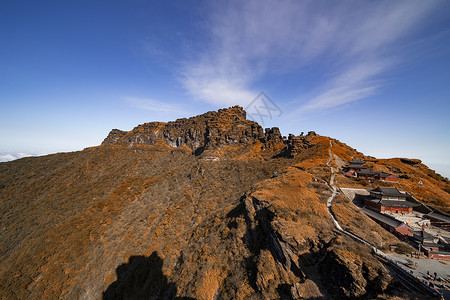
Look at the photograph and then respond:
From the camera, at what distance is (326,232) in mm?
23172

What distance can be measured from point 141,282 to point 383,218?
4532cm

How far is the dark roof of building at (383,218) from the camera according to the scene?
24938mm

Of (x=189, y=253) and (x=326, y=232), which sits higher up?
(x=326, y=232)

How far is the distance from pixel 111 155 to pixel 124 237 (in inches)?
2479

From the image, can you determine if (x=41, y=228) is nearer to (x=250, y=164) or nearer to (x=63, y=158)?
(x=63, y=158)

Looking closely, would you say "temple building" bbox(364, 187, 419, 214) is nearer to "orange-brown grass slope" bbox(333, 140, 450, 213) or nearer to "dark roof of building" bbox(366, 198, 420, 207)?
"dark roof of building" bbox(366, 198, 420, 207)

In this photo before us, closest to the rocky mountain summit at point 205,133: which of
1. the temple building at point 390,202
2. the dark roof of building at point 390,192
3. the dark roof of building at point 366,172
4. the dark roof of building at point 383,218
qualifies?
the dark roof of building at point 366,172

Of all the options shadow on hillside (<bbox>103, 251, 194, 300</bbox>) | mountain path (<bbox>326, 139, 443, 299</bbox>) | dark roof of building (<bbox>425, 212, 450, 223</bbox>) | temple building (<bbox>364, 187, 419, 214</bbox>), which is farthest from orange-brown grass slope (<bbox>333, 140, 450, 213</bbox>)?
shadow on hillside (<bbox>103, 251, 194, 300</bbox>)

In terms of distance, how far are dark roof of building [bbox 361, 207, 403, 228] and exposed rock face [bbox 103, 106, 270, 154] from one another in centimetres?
6227

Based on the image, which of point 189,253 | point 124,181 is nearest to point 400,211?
point 189,253


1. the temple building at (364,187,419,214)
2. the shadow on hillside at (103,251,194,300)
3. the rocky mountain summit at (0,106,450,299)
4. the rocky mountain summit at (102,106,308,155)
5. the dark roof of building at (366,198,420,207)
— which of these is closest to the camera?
the rocky mountain summit at (0,106,450,299)

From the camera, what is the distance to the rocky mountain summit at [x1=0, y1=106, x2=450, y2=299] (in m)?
20.3

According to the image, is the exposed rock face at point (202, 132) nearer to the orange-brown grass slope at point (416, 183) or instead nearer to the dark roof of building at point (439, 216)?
the orange-brown grass slope at point (416, 183)

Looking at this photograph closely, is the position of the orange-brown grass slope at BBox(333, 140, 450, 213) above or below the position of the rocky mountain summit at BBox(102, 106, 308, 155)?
below
